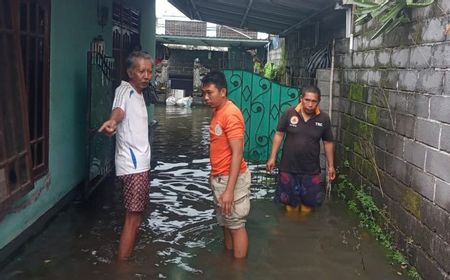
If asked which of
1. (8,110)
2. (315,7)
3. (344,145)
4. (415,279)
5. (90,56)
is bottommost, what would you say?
(415,279)

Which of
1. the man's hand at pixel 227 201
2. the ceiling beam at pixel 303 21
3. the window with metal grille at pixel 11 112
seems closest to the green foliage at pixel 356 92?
the ceiling beam at pixel 303 21

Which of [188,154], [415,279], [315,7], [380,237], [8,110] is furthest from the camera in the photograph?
[188,154]

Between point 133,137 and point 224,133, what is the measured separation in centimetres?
A: 74

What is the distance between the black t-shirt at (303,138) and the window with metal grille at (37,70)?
103 inches

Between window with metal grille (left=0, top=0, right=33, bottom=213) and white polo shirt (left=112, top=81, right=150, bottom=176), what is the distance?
0.72 meters

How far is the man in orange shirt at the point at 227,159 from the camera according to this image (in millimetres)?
4008

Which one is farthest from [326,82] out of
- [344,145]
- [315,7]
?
[315,7]

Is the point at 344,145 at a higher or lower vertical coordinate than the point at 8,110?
lower

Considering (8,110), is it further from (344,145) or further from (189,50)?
(189,50)

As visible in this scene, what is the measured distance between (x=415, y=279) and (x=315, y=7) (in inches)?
204

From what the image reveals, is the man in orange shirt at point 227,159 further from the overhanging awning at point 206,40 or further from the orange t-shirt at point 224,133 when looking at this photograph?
the overhanging awning at point 206,40

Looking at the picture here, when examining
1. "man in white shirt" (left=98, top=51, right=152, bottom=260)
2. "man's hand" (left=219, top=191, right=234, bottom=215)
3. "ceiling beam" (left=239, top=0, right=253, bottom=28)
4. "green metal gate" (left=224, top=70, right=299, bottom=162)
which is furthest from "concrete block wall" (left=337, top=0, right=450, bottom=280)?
"ceiling beam" (left=239, top=0, right=253, bottom=28)

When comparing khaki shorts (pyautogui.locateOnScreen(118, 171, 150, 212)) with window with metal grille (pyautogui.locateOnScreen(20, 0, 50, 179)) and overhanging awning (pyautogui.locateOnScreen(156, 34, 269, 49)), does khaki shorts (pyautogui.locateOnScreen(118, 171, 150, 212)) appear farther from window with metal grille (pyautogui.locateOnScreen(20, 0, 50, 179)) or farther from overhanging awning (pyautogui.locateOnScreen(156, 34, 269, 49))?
overhanging awning (pyautogui.locateOnScreen(156, 34, 269, 49))

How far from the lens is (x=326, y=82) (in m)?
7.24
